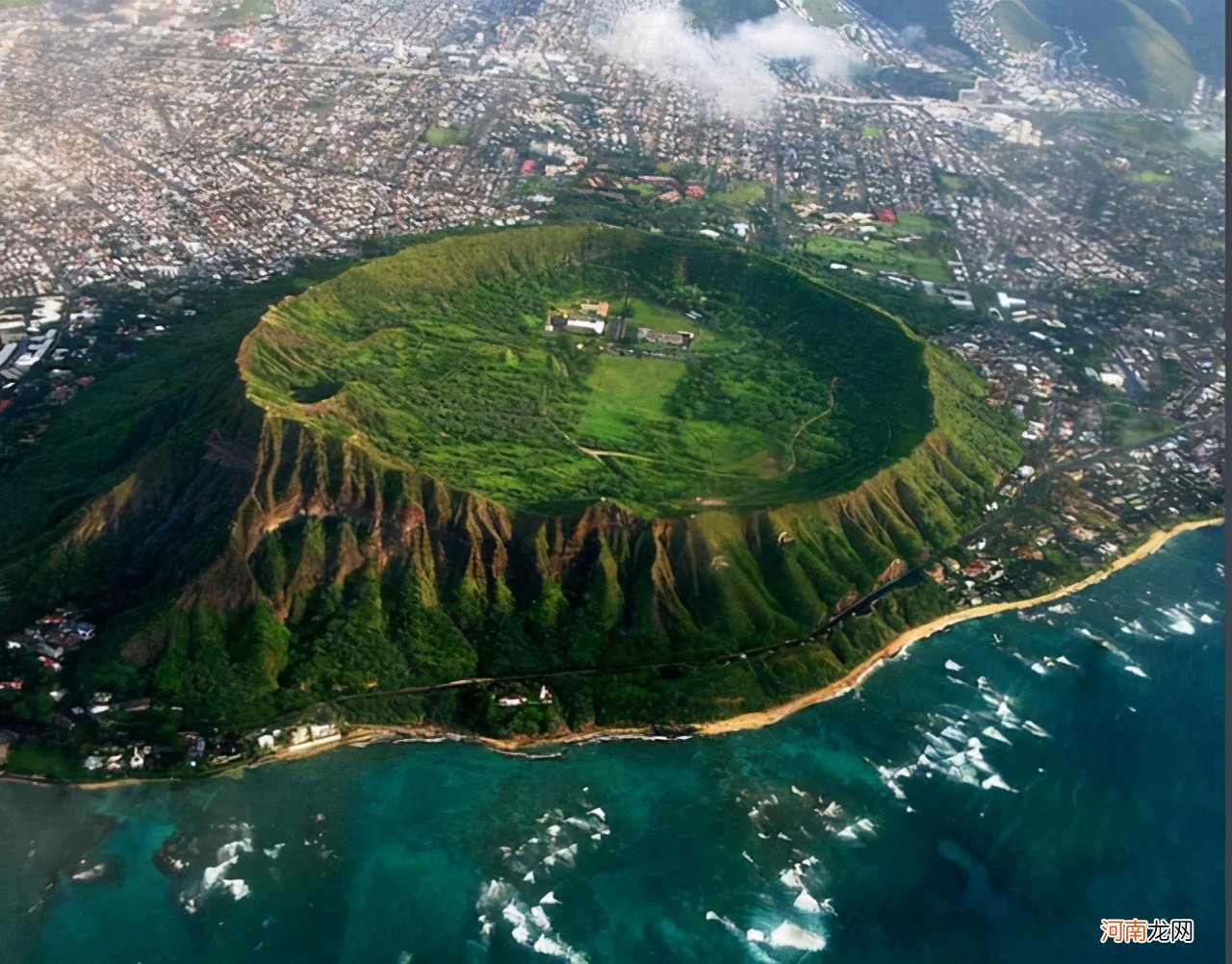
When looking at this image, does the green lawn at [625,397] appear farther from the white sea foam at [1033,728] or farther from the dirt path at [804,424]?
the white sea foam at [1033,728]

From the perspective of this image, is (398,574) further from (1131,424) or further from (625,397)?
(1131,424)

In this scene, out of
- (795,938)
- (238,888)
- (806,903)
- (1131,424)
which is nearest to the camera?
(795,938)

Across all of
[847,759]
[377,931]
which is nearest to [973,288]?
[847,759]

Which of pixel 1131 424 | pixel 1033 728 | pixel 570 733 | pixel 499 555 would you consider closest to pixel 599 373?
pixel 499 555

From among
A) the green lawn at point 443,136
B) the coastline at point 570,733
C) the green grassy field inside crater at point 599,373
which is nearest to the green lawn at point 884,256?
the green grassy field inside crater at point 599,373

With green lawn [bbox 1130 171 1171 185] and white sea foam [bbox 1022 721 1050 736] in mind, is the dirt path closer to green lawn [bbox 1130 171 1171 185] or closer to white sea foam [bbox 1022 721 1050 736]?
white sea foam [bbox 1022 721 1050 736]

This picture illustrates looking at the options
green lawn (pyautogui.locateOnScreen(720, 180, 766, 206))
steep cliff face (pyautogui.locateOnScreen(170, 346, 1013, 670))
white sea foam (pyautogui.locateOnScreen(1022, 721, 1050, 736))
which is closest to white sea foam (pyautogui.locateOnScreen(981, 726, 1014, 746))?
white sea foam (pyautogui.locateOnScreen(1022, 721, 1050, 736))
